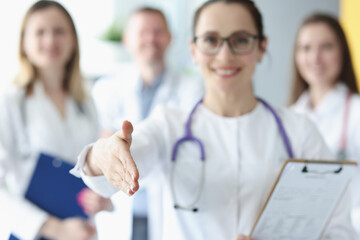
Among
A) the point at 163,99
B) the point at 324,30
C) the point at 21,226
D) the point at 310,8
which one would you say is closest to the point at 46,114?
the point at 21,226

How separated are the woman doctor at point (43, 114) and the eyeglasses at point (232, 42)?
0.41 metres

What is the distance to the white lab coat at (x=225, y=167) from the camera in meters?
0.95

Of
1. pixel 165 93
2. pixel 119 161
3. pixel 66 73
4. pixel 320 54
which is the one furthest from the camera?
pixel 165 93

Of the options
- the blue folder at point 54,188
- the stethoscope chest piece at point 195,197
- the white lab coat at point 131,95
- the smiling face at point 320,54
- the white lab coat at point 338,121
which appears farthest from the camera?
the white lab coat at point 131,95

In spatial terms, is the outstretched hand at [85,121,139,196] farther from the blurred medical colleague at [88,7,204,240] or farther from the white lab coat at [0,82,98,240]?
the blurred medical colleague at [88,7,204,240]

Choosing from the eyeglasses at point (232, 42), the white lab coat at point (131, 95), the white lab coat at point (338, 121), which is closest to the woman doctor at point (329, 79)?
the white lab coat at point (338, 121)

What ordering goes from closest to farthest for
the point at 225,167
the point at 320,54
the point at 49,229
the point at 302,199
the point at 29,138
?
the point at 302,199
the point at 225,167
the point at 49,229
the point at 29,138
the point at 320,54

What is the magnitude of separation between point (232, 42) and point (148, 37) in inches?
43.5

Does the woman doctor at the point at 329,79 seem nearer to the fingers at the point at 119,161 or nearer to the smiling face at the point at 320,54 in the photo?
the smiling face at the point at 320,54

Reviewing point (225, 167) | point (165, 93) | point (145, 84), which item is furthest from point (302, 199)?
point (145, 84)

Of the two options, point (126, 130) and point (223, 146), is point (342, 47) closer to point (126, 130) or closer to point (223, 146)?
point (223, 146)

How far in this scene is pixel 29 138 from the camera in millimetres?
1276

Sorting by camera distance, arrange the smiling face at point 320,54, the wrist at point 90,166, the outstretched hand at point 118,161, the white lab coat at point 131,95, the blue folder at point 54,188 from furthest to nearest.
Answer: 1. the white lab coat at point 131,95
2. the smiling face at point 320,54
3. the blue folder at point 54,188
4. the wrist at point 90,166
5. the outstretched hand at point 118,161

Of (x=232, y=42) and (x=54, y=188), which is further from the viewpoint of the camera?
(x=54, y=188)
